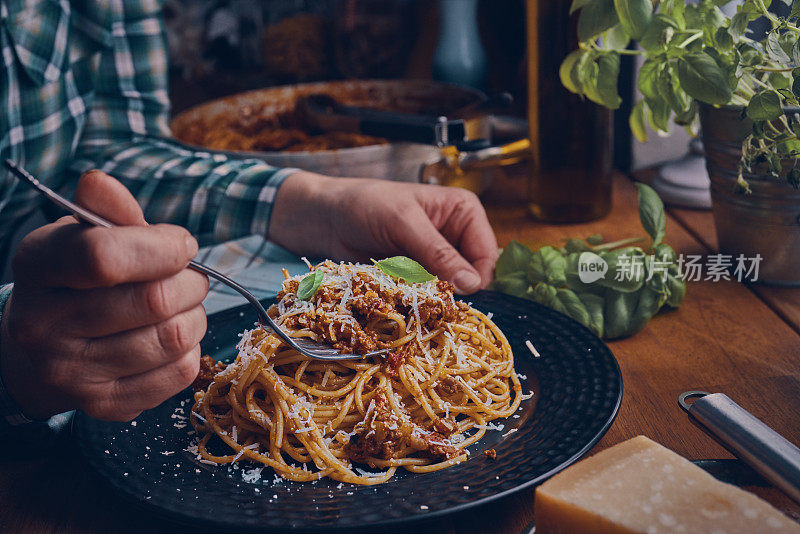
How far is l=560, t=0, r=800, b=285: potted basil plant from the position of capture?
96cm

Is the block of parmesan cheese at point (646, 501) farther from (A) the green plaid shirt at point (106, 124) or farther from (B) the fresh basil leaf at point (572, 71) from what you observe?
(A) the green plaid shirt at point (106, 124)

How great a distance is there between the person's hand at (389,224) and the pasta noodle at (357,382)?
160mm

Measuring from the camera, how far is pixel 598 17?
3.44ft

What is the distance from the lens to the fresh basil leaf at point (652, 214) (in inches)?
46.1

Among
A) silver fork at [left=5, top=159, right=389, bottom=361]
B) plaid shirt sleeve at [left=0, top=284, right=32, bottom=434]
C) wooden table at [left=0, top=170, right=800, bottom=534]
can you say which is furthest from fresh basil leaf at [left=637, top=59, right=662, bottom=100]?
plaid shirt sleeve at [left=0, top=284, right=32, bottom=434]

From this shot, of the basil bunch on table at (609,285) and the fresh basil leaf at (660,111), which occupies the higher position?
the fresh basil leaf at (660,111)

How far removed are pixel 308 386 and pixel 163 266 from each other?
15.0 inches

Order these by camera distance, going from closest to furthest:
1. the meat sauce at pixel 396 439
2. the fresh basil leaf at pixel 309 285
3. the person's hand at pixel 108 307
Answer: the person's hand at pixel 108 307 → the meat sauce at pixel 396 439 → the fresh basil leaf at pixel 309 285

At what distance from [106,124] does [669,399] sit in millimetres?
1537

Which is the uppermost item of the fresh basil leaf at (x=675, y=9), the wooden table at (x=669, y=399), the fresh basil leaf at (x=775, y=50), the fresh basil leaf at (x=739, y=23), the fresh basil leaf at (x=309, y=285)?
the fresh basil leaf at (x=675, y=9)

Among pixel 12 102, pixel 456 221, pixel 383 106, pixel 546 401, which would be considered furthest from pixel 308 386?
pixel 383 106

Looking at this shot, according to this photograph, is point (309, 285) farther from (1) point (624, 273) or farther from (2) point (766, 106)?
(2) point (766, 106)

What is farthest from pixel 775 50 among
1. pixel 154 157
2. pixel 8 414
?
pixel 154 157

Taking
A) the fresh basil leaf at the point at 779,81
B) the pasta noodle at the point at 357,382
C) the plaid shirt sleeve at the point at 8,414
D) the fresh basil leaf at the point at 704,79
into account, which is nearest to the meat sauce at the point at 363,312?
the pasta noodle at the point at 357,382
